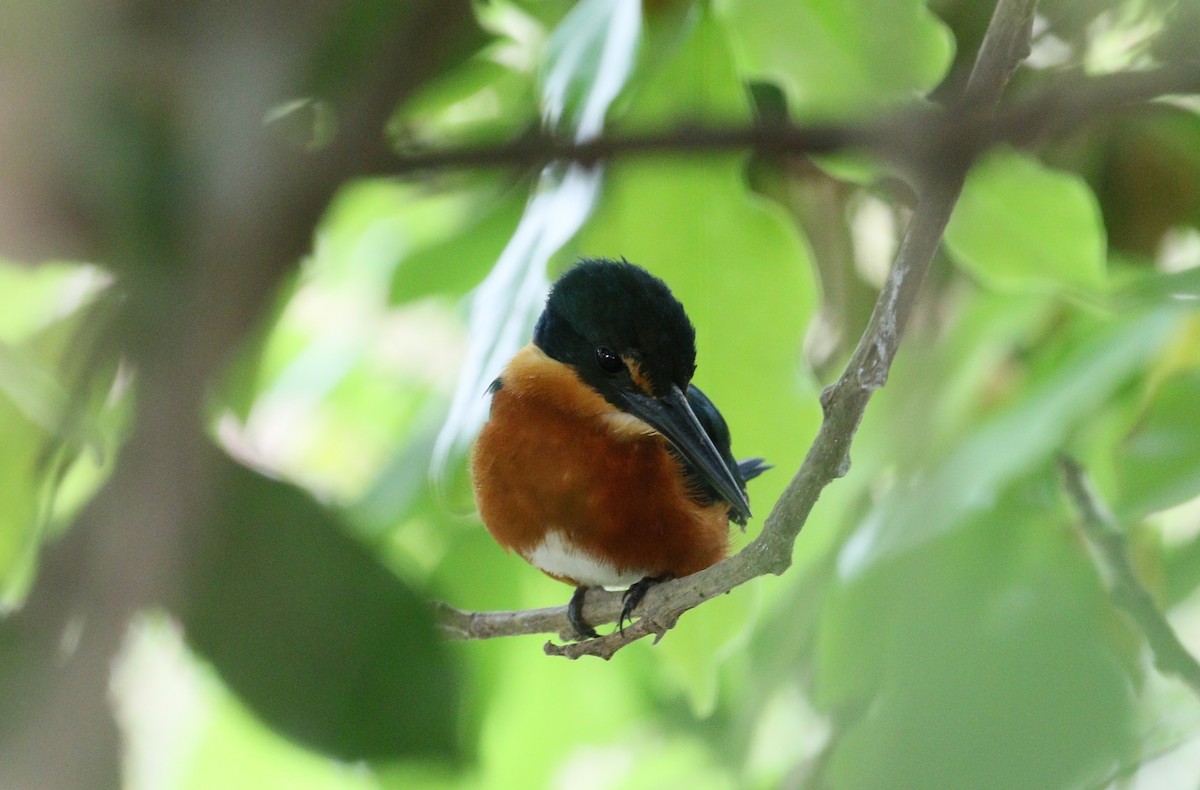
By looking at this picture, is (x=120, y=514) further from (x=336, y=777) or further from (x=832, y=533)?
(x=832, y=533)

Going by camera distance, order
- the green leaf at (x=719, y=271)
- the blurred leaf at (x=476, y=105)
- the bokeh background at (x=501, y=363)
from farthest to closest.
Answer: the green leaf at (x=719, y=271), the blurred leaf at (x=476, y=105), the bokeh background at (x=501, y=363)

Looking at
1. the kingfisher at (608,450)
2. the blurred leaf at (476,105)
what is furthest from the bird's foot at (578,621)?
the blurred leaf at (476,105)

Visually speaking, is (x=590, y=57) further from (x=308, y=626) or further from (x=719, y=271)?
(x=308, y=626)

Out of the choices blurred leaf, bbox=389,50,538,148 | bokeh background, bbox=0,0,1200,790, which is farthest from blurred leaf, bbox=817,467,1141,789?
blurred leaf, bbox=389,50,538,148

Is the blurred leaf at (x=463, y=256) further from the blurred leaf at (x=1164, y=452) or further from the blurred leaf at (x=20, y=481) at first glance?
the blurred leaf at (x=1164, y=452)

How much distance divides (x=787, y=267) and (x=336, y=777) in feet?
1.03

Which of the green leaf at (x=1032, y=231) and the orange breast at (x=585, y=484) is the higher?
the green leaf at (x=1032, y=231)

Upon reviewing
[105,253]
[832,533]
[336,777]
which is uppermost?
[105,253]

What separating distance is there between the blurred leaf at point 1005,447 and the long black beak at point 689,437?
64 mm

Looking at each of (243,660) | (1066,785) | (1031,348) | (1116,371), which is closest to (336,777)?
(243,660)

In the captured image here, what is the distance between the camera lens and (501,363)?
0.53 meters

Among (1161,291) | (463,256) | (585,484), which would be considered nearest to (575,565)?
(585,484)

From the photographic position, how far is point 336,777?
294 mm

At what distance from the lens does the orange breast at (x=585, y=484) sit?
2.37ft
